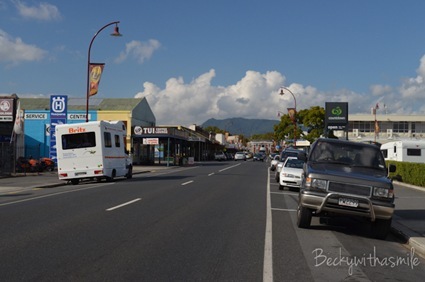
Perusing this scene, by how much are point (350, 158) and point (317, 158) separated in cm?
73

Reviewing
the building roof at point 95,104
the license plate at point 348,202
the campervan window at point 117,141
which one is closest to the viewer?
the license plate at point 348,202

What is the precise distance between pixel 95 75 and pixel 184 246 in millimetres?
22879

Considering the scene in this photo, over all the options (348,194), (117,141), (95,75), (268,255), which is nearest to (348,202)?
(348,194)

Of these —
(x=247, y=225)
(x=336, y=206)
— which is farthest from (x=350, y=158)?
(x=247, y=225)

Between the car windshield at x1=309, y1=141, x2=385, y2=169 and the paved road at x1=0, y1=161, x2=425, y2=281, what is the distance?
1545mm

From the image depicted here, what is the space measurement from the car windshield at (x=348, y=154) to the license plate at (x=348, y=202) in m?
1.43

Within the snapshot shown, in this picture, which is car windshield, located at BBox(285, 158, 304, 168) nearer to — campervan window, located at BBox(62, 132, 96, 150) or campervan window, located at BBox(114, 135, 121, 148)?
campervan window, located at BBox(114, 135, 121, 148)

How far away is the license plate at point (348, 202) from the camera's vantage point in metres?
9.66

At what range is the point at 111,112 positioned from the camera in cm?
5625

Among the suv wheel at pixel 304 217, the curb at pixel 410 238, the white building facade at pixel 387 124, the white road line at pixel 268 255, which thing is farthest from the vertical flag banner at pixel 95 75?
the white building facade at pixel 387 124

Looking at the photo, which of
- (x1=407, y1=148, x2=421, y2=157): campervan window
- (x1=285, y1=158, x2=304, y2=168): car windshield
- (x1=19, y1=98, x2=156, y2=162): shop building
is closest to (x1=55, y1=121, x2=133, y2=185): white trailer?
(x1=285, y1=158, x2=304, y2=168): car windshield

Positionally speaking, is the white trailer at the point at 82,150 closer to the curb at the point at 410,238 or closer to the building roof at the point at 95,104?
the curb at the point at 410,238

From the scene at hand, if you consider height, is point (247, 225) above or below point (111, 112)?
below

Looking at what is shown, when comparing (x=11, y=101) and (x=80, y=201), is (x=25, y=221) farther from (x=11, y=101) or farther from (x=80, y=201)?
(x=11, y=101)
